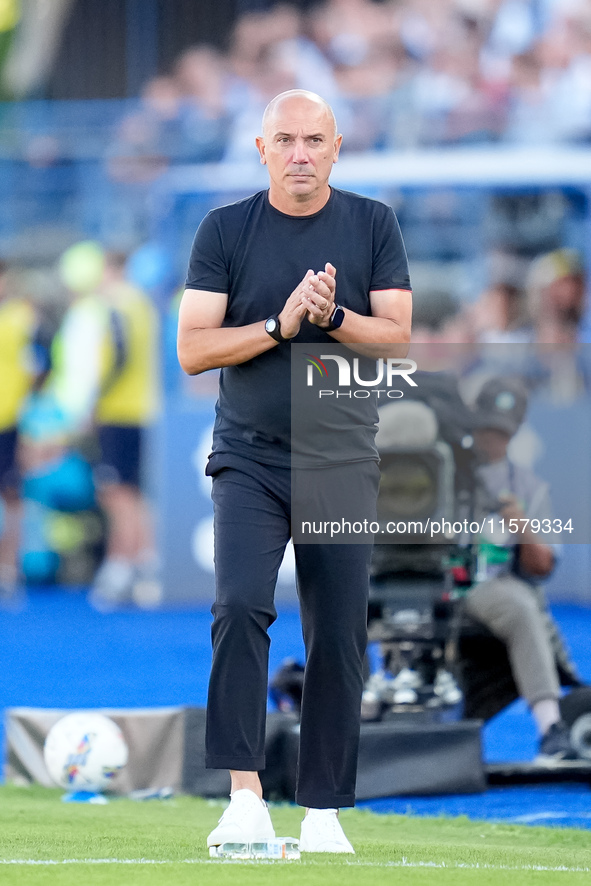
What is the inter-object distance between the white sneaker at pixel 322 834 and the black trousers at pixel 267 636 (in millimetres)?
36

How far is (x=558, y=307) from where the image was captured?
36.5 feet

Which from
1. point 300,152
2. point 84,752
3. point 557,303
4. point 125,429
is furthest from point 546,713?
point 125,429

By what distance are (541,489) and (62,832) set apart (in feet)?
9.24

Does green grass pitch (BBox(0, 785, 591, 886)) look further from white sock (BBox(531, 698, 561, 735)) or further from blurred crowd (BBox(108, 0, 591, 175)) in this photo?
blurred crowd (BBox(108, 0, 591, 175))

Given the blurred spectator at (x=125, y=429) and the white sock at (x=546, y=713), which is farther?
the blurred spectator at (x=125, y=429)

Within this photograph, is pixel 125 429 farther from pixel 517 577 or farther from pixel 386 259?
pixel 386 259

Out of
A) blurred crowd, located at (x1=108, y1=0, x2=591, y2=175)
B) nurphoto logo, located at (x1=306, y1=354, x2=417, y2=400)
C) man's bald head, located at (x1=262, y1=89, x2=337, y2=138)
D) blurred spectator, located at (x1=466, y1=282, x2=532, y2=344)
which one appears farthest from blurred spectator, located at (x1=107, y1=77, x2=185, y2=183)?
nurphoto logo, located at (x1=306, y1=354, x2=417, y2=400)

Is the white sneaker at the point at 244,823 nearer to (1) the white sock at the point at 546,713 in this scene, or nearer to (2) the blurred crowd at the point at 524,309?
(1) the white sock at the point at 546,713

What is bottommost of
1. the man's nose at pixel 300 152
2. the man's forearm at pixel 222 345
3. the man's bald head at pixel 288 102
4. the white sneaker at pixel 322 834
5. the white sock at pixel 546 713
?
the white sneaker at pixel 322 834

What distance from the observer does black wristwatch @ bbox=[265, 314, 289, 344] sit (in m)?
3.54

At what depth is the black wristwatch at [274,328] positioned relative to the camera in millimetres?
3537

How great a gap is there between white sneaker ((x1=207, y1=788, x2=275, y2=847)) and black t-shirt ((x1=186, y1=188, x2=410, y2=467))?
32.5 inches

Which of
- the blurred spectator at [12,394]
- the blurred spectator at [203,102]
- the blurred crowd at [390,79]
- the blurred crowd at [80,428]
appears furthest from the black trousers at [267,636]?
the blurred spectator at [12,394]

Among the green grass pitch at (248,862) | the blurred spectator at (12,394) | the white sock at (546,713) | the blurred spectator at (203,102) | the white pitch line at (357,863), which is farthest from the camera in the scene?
the blurred spectator at (12,394)
